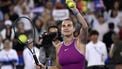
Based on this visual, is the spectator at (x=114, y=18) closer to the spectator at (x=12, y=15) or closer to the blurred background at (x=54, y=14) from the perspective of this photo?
the blurred background at (x=54, y=14)

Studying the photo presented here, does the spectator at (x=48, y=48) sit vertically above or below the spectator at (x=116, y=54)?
above

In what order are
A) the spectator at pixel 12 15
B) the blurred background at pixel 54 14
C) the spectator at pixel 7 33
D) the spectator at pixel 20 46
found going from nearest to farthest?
the spectator at pixel 20 46
the spectator at pixel 7 33
the blurred background at pixel 54 14
the spectator at pixel 12 15

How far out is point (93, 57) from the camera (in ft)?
51.2

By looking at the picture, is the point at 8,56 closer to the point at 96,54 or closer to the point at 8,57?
the point at 8,57

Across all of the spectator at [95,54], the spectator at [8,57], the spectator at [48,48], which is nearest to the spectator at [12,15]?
the spectator at [8,57]

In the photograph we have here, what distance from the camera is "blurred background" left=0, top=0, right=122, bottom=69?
1799cm

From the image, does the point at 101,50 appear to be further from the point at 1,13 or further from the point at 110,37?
the point at 1,13

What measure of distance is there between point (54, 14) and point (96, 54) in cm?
381

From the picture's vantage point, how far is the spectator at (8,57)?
15328mm

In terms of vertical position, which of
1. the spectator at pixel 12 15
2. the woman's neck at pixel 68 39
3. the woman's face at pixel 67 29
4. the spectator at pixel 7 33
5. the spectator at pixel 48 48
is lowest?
the spectator at pixel 7 33

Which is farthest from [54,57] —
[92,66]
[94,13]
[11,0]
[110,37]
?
[11,0]

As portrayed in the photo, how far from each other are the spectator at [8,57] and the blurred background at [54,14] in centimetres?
152

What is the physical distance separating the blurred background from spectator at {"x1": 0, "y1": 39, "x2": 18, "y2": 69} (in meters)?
1.52

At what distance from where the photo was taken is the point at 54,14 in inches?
750
